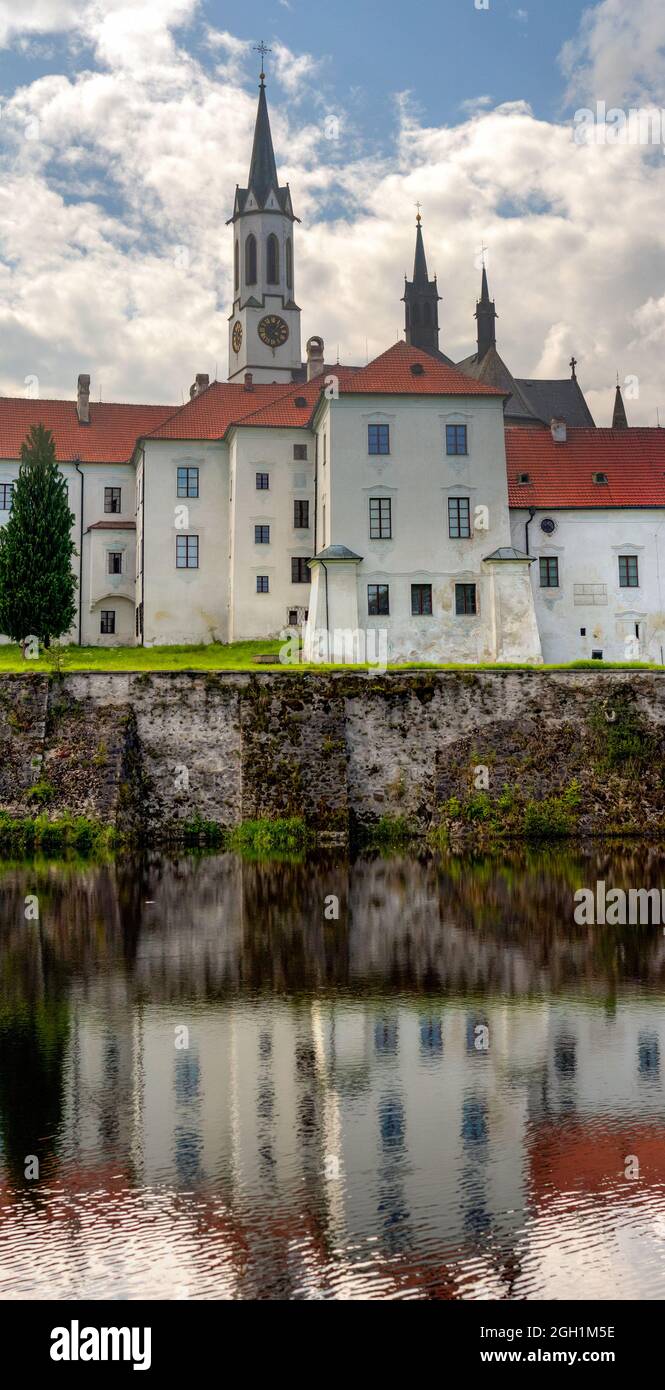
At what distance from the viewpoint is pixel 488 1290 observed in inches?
297

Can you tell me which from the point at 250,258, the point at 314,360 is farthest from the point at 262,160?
the point at 314,360

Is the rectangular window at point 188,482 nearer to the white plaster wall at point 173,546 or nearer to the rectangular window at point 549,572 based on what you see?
the white plaster wall at point 173,546

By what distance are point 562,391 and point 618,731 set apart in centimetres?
3838

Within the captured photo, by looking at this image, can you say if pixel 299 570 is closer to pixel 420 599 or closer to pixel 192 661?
pixel 192 661

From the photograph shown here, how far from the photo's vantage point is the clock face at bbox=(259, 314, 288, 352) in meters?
72.5

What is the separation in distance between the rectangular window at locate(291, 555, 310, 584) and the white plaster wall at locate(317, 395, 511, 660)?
203 inches

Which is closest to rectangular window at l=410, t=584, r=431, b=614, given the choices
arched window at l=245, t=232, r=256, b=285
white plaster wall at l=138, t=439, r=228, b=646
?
white plaster wall at l=138, t=439, r=228, b=646

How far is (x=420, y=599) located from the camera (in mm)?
42875

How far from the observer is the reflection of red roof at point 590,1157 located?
357 inches

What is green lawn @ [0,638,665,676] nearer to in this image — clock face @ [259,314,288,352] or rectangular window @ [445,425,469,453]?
rectangular window @ [445,425,469,453]

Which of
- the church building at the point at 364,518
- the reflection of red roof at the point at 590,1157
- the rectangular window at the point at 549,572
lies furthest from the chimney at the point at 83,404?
the reflection of red roof at the point at 590,1157

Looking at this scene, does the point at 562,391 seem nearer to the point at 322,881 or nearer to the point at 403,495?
the point at 403,495

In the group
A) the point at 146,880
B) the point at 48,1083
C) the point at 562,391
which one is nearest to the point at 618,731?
the point at 146,880

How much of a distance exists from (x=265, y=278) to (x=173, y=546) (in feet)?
94.0
